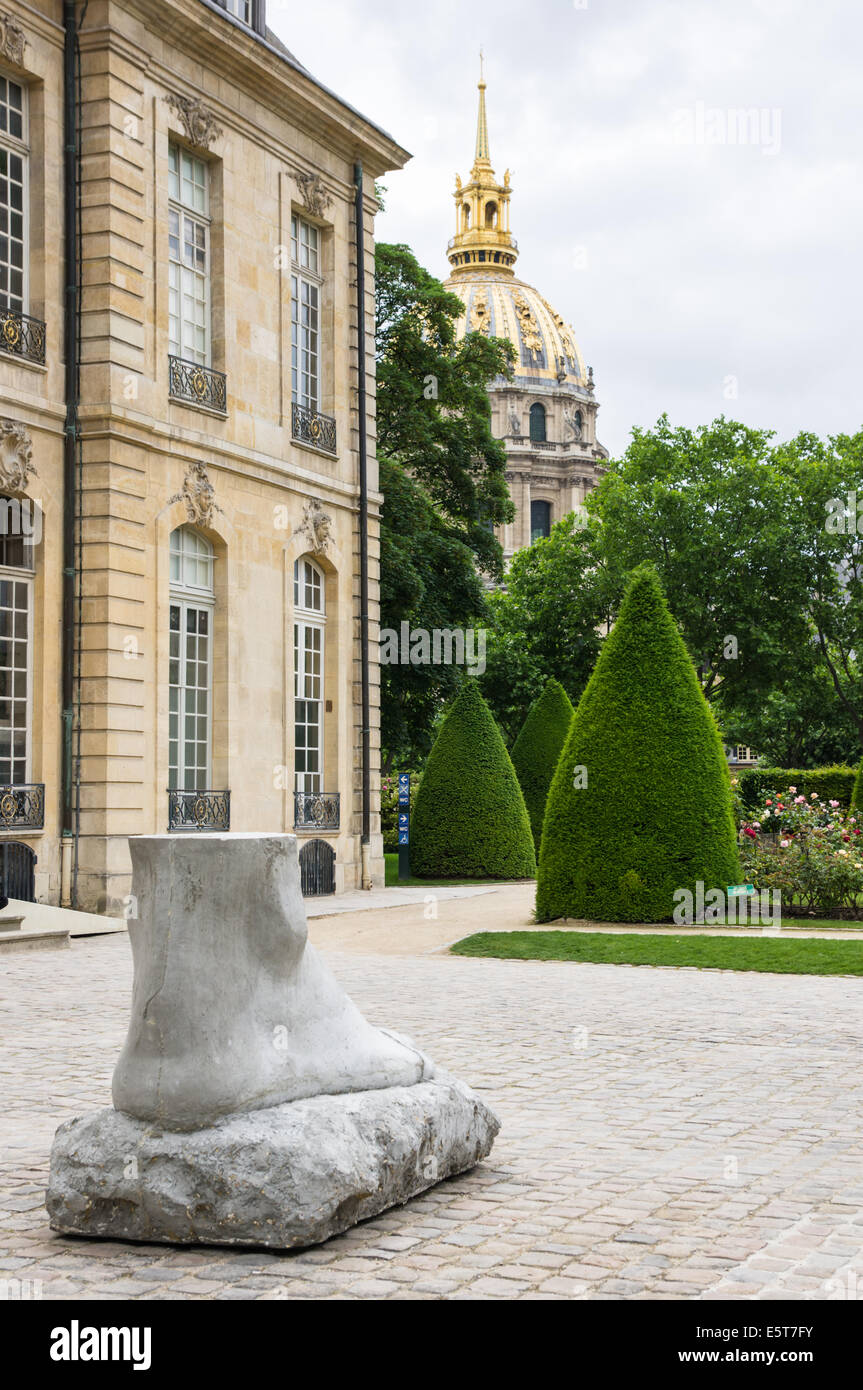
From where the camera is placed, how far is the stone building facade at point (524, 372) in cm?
12362

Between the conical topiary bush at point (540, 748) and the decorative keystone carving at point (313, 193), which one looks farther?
the conical topiary bush at point (540, 748)

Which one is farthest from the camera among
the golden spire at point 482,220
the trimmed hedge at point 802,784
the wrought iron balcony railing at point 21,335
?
the golden spire at point 482,220

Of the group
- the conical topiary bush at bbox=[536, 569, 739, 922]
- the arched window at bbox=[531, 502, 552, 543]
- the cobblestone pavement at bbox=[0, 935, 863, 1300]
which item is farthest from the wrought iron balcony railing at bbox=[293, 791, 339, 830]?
the arched window at bbox=[531, 502, 552, 543]

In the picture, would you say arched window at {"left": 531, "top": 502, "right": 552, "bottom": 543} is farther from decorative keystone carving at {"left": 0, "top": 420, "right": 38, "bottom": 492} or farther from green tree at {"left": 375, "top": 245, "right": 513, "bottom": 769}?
decorative keystone carving at {"left": 0, "top": 420, "right": 38, "bottom": 492}

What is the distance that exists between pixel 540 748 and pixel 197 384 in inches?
655

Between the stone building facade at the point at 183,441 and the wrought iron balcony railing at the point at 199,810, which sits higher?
the stone building facade at the point at 183,441

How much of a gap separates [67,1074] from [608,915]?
1055cm

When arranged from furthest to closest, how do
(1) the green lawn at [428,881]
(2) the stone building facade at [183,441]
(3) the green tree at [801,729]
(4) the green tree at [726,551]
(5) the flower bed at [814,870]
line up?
1. (3) the green tree at [801,729]
2. (4) the green tree at [726,551]
3. (1) the green lawn at [428,881]
4. (5) the flower bed at [814,870]
5. (2) the stone building facade at [183,441]

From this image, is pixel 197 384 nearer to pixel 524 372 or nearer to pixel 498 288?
pixel 524 372

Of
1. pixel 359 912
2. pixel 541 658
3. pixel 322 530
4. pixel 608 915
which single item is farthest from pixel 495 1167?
pixel 541 658

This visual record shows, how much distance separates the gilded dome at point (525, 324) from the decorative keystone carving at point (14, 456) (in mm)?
112469

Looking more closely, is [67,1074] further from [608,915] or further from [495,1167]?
[608,915]

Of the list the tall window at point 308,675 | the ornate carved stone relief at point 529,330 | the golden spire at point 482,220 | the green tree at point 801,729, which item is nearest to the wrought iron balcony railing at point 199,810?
the tall window at point 308,675

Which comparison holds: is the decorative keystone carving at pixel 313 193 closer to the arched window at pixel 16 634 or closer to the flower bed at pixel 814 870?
the arched window at pixel 16 634
